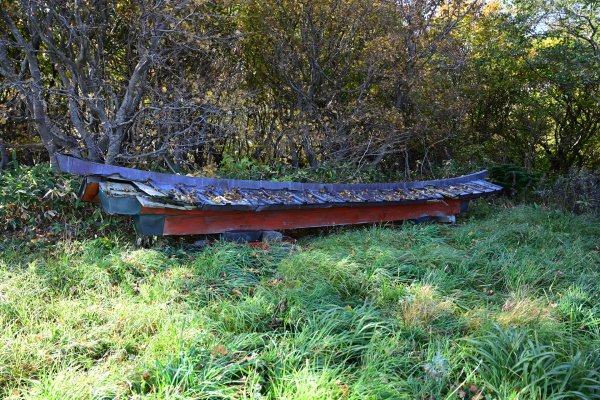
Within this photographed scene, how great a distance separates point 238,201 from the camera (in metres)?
4.66

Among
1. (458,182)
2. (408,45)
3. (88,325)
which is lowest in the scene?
(88,325)

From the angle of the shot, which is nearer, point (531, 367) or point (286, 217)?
point (531, 367)

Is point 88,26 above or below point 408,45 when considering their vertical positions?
below

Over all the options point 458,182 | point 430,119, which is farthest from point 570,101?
point 458,182

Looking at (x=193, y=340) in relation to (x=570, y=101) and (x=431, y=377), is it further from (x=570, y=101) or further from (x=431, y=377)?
(x=570, y=101)

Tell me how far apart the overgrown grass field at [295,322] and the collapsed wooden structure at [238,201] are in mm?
418

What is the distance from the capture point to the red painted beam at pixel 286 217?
455 cm

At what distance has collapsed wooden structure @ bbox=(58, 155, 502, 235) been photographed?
4141 mm

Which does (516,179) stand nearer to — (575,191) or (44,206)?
(575,191)

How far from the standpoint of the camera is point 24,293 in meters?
3.25

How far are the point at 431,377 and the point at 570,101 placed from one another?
12.0 metres

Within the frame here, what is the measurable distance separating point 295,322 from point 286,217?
2.52m

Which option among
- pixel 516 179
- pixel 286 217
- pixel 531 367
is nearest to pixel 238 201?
pixel 286 217

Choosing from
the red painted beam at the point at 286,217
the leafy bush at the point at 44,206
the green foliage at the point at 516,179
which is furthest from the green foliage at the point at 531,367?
the green foliage at the point at 516,179
